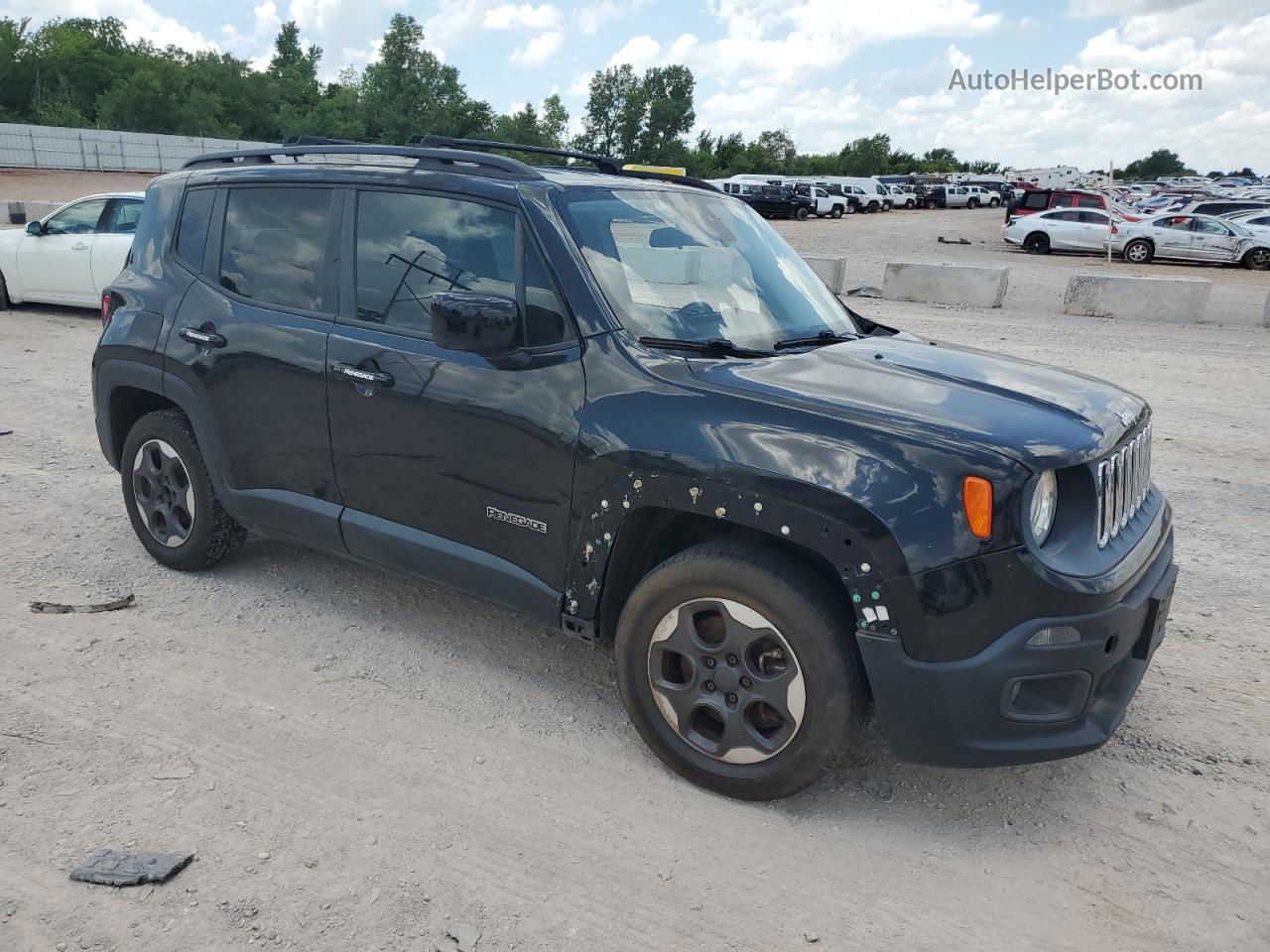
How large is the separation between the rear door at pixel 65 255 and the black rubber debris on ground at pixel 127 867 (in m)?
11.2

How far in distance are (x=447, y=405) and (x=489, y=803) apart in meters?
1.36

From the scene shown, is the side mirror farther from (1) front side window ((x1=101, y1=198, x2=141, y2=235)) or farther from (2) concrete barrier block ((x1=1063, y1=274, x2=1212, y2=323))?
(2) concrete barrier block ((x1=1063, y1=274, x2=1212, y2=323))

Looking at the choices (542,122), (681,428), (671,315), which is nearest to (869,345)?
(671,315)

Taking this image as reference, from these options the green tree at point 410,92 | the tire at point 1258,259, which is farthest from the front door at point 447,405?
the green tree at point 410,92

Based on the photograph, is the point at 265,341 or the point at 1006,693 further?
the point at 265,341

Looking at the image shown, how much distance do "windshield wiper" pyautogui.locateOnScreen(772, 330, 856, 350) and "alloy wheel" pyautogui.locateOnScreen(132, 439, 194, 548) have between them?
110 inches

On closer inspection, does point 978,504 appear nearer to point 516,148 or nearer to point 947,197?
point 516,148

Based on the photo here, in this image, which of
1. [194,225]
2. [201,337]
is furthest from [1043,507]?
[194,225]

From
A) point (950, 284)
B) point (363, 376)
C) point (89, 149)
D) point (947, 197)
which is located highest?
point (89, 149)

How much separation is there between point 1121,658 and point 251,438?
3.38 m

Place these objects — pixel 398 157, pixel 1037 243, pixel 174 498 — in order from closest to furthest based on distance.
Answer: pixel 398 157, pixel 174 498, pixel 1037 243

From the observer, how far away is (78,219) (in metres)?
12.4

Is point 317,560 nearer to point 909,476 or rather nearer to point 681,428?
point 681,428

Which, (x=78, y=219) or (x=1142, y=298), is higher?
(x=78, y=219)
